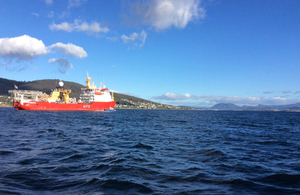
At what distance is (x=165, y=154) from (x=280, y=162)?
6085mm

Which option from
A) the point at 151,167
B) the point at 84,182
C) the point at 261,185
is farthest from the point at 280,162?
the point at 84,182

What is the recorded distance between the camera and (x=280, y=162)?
932 cm

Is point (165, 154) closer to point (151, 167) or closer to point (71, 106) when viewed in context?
point (151, 167)

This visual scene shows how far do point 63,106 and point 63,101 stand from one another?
21.2ft

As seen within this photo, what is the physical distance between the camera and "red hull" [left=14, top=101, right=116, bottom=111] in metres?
70.8

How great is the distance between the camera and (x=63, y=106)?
245 feet

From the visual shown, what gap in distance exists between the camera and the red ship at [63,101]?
234 ft

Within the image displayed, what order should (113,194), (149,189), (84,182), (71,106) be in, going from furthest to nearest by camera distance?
(71,106)
(84,182)
(149,189)
(113,194)

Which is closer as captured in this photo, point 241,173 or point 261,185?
point 261,185

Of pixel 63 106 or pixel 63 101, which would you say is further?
pixel 63 101

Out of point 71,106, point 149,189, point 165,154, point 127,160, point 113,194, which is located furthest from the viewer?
point 71,106

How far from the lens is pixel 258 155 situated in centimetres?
1070

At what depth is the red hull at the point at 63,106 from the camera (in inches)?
2788

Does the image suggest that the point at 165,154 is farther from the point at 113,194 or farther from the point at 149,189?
the point at 113,194
